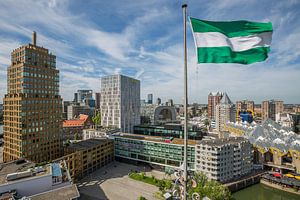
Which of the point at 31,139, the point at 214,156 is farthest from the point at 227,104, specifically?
the point at 31,139

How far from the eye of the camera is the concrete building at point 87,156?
46647mm

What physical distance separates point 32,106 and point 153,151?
34853 millimetres

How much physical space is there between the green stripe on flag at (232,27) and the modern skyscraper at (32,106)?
1761 inches

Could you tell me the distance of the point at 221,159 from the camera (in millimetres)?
44656

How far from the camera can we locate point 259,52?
9.85 metres

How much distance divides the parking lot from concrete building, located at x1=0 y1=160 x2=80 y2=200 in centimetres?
1244

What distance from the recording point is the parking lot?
129 ft

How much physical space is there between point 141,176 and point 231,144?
24864 millimetres

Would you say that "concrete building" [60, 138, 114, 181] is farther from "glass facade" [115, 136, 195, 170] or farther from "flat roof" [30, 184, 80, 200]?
"flat roof" [30, 184, 80, 200]

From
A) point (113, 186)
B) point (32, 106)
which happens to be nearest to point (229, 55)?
point (113, 186)

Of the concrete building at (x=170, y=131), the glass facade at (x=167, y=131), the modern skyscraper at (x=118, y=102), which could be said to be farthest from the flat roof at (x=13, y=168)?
the glass facade at (x=167, y=131)

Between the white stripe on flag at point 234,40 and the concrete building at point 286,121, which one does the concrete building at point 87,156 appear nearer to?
the white stripe on flag at point 234,40

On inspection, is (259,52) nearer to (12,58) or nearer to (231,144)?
(231,144)

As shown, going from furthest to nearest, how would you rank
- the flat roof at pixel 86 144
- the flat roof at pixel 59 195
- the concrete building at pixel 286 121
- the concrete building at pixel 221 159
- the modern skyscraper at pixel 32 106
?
the concrete building at pixel 286 121 < the flat roof at pixel 86 144 < the concrete building at pixel 221 159 < the modern skyscraper at pixel 32 106 < the flat roof at pixel 59 195
